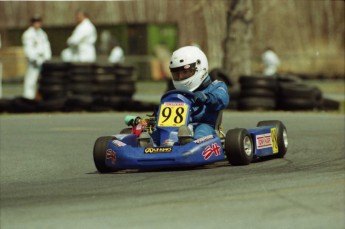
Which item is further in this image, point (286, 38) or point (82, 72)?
point (286, 38)

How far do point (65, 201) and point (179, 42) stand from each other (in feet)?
94.7

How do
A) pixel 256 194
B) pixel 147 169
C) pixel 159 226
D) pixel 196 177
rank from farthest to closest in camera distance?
pixel 147 169, pixel 196 177, pixel 256 194, pixel 159 226

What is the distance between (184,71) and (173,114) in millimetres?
615

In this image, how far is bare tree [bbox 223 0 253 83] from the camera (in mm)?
21891

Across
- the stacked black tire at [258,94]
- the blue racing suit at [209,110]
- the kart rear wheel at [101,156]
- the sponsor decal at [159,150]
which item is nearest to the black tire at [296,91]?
the stacked black tire at [258,94]

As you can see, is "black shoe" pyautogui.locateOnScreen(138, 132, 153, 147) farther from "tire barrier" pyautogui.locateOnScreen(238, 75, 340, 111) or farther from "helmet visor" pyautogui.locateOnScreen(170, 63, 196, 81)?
"tire barrier" pyautogui.locateOnScreen(238, 75, 340, 111)

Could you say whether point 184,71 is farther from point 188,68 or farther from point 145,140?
point 145,140

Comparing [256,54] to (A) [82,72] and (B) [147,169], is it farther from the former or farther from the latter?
(B) [147,169]

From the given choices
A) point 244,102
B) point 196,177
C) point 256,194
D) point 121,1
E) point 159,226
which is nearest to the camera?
point 159,226

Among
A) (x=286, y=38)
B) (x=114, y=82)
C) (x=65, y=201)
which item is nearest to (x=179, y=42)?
(x=286, y=38)

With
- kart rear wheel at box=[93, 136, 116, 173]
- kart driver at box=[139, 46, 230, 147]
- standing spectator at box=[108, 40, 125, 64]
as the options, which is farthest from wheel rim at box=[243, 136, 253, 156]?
standing spectator at box=[108, 40, 125, 64]

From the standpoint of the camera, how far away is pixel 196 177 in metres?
8.03

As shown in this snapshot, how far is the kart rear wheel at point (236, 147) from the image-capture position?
29.4 feet

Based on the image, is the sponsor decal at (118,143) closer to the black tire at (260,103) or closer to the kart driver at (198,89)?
the kart driver at (198,89)
